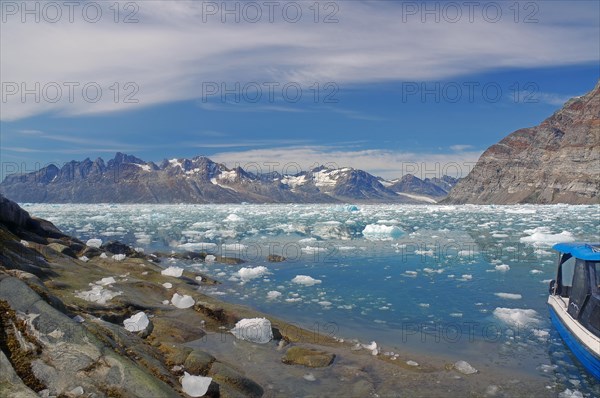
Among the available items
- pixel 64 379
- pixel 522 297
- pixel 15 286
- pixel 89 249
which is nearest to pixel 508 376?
pixel 522 297

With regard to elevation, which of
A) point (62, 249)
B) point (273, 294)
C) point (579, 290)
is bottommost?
point (273, 294)

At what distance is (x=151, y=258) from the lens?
2530cm

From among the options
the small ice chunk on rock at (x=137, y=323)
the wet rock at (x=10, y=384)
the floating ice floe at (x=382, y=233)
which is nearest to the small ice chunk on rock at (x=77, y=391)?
the wet rock at (x=10, y=384)

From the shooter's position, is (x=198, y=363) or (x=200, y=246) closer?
(x=198, y=363)

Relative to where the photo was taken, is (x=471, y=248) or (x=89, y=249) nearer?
(x=89, y=249)

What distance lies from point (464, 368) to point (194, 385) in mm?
6046

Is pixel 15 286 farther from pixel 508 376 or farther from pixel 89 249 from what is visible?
pixel 89 249

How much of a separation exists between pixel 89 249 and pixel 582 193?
178755 millimetres

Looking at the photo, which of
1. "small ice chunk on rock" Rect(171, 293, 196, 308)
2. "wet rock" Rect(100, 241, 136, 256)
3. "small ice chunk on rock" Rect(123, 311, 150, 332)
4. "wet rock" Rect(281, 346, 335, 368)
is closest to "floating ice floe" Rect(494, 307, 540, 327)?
"wet rock" Rect(281, 346, 335, 368)

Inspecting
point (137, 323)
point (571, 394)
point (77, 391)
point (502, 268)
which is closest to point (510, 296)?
point (502, 268)

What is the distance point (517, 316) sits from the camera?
13.2 m

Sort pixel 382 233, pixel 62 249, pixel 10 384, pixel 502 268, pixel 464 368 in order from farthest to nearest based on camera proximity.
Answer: pixel 382 233, pixel 502 268, pixel 62 249, pixel 464 368, pixel 10 384

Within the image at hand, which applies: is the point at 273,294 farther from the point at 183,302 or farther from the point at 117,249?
the point at 117,249

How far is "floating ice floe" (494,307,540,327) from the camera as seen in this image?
12.9 meters
